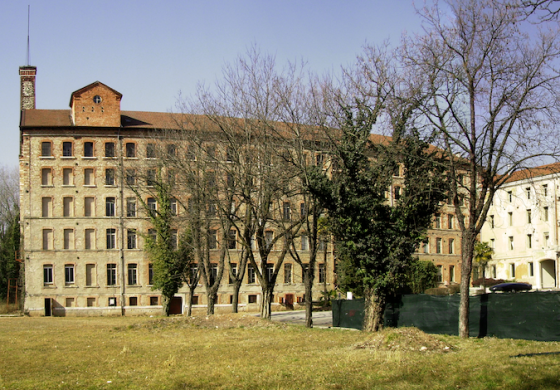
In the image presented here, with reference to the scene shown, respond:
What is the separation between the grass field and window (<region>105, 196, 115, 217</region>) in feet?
124

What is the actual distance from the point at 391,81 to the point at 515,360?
13.9m

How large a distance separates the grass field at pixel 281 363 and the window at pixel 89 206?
3774cm

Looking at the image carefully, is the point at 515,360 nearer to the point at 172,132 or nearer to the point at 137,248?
the point at 172,132

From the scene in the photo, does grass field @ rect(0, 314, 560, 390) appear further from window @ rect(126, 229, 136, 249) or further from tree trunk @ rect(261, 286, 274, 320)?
window @ rect(126, 229, 136, 249)

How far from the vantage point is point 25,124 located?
61.2 meters

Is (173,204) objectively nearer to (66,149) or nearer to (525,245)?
(66,149)

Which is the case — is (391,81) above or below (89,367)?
above

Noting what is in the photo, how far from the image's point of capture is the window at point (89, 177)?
62125 mm

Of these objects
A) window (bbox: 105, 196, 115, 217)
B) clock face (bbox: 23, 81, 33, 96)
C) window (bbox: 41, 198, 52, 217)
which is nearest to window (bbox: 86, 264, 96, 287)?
window (bbox: 105, 196, 115, 217)

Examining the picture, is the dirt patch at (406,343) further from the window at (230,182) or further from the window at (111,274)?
the window at (111,274)

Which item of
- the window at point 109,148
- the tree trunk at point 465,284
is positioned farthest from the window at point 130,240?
the tree trunk at point 465,284

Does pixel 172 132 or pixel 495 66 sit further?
pixel 172 132

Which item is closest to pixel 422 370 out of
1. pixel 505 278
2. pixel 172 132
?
pixel 172 132

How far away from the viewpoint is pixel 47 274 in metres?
60.4
